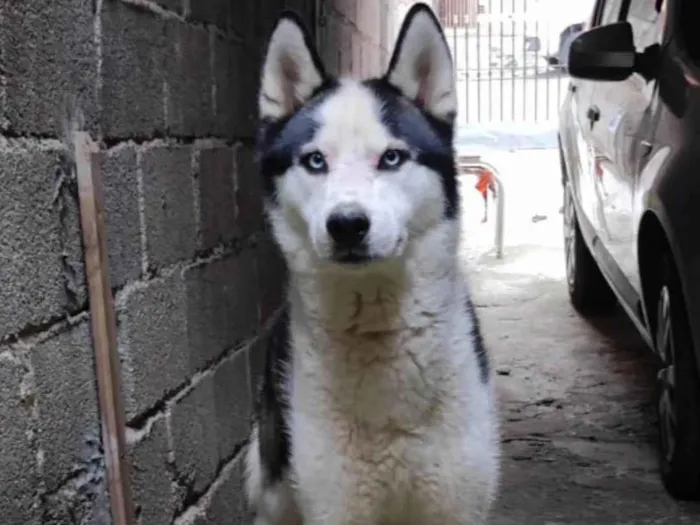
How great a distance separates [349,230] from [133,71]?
2.32ft

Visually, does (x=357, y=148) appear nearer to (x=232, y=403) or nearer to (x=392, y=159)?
(x=392, y=159)

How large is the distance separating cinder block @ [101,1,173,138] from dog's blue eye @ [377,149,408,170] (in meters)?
0.62

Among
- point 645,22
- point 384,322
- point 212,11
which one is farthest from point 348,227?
point 645,22

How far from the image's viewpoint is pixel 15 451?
1.87 metres

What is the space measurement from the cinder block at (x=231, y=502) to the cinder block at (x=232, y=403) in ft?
0.26

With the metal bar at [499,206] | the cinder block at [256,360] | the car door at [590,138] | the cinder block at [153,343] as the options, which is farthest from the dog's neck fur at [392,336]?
the metal bar at [499,206]

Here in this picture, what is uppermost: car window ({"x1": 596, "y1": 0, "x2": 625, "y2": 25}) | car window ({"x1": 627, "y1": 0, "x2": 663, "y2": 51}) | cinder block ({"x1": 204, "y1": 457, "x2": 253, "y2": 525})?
car window ({"x1": 596, "y1": 0, "x2": 625, "y2": 25})

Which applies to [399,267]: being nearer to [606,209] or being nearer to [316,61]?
[316,61]

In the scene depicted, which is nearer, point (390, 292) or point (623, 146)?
point (390, 292)

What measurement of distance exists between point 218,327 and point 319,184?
97cm

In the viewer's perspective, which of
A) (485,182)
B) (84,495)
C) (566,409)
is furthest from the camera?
(485,182)

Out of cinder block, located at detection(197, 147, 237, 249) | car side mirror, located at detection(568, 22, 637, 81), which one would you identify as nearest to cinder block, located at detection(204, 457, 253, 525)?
cinder block, located at detection(197, 147, 237, 249)

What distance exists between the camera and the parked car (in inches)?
120

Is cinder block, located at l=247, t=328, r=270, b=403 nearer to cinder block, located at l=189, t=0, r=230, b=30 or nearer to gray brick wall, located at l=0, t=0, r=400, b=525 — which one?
gray brick wall, located at l=0, t=0, r=400, b=525
